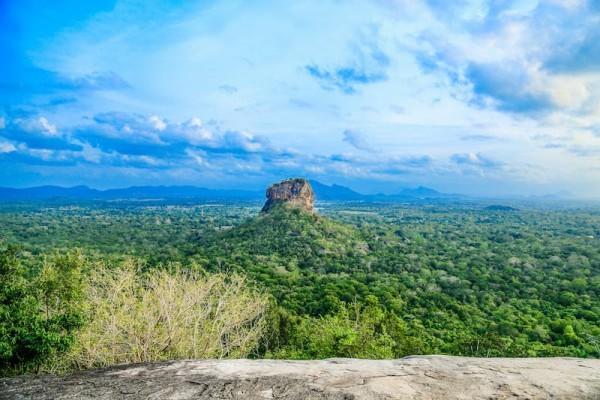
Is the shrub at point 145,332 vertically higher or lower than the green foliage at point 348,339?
higher

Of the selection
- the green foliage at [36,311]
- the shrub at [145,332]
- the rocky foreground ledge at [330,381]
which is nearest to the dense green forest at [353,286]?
the green foliage at [36,311]

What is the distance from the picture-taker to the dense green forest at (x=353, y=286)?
14484 mm

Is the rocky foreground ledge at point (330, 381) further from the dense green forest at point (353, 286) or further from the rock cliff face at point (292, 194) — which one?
the rock cliff face at point (292, 194)

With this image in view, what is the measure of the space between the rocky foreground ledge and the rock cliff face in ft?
260

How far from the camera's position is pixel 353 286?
1802 inches

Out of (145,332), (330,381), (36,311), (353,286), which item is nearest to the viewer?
(330,381)

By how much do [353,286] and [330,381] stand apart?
39784 millimetres

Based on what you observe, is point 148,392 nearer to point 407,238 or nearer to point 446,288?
point 446,288

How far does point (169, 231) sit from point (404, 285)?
A: 76873mm

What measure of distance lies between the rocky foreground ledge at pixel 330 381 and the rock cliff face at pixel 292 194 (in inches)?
3123

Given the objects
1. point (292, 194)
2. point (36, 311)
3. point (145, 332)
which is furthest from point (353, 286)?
point (292, 194)

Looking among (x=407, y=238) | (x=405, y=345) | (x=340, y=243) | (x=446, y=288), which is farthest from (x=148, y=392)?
(x=407, y=238)

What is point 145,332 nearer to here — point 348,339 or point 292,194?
point 348,339

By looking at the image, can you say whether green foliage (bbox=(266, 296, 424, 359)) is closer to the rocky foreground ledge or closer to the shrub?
the shrub
